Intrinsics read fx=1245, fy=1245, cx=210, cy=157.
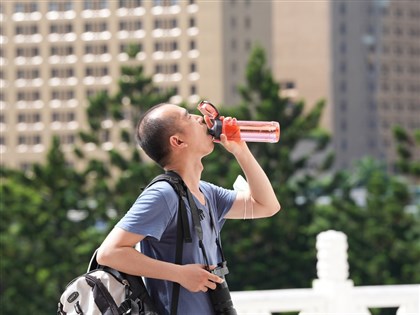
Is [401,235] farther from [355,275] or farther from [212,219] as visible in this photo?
[212,219]

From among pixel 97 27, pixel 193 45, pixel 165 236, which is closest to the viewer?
pixel 165 236

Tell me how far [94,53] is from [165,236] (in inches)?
3544

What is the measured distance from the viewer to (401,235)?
135 feet

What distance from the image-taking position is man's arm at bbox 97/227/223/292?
324 centimetres

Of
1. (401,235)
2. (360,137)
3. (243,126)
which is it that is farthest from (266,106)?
(360,137)

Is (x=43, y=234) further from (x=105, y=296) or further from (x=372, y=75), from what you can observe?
(x=372, y=75)

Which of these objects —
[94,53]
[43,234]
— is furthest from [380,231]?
[94,53]

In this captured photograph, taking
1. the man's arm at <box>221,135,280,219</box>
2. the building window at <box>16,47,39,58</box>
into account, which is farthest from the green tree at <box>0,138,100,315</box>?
the building window at <box>16,47,39,58</box>

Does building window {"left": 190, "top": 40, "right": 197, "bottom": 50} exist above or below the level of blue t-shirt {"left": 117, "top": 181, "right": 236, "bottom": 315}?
below

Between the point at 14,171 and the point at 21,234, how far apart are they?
13.5 feet

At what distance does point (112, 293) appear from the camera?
320 cm

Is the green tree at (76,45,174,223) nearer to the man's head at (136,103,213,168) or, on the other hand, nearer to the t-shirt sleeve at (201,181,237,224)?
the t-shirt sleeve at (201,181,237,224)

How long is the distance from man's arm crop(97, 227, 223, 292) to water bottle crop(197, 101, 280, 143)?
0.38 meters

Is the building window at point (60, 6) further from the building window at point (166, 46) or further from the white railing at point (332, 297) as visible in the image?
the white railing at point (332, 297)
